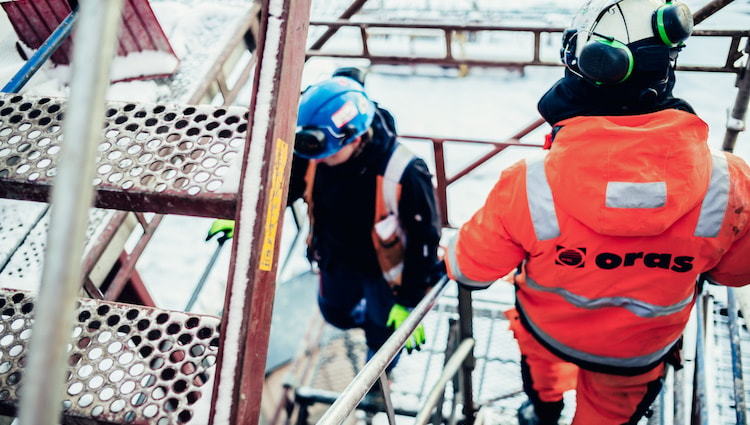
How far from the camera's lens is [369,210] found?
2770 mm

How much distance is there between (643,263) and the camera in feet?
5.43

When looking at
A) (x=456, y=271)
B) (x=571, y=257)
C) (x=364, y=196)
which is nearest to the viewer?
(x=571, y=257)

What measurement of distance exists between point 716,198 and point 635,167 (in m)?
0.29

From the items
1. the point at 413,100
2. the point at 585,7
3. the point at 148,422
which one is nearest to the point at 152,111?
the point at 148,422

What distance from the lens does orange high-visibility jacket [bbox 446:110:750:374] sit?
57.2 inches

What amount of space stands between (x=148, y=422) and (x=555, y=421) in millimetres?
2062

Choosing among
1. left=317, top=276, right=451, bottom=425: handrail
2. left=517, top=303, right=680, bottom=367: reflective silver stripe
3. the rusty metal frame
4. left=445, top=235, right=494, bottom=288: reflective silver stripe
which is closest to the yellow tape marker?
left=317, top=276, right=451, bottom=425: handrail

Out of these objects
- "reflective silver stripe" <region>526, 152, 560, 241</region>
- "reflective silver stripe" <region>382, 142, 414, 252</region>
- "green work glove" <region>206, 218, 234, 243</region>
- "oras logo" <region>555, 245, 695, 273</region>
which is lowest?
"oras logo" <region>555, 245, 695, 273</region>

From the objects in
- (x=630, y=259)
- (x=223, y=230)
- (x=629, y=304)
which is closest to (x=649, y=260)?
(x=630, y=259)

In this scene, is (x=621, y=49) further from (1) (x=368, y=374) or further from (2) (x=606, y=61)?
(1) (x=368, y=374)

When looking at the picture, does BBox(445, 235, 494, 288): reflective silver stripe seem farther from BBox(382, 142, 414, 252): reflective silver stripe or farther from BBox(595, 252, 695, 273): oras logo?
BBox(382, 142, 414, 252): reflective silver stripe

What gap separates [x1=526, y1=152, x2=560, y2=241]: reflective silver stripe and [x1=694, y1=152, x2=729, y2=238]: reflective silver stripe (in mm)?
420

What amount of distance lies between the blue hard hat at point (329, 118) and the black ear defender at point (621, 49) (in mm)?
1125

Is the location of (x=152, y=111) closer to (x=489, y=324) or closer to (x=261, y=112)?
(x=261, y=112)
